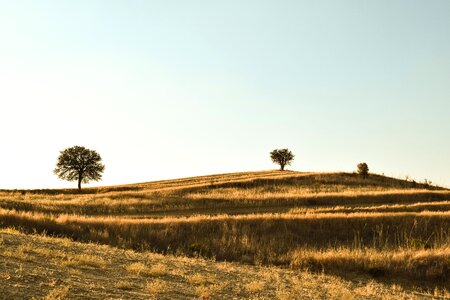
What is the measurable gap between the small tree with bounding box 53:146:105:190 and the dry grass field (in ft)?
119

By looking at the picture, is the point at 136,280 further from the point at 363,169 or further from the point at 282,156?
the point at 282,156


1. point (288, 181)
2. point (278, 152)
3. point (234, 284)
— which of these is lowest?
point (234, 284)

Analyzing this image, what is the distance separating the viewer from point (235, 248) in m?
24.1

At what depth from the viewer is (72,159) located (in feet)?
274

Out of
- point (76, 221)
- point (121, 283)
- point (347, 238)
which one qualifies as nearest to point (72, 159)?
point (76, 221)

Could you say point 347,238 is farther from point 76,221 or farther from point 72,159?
point 72,159

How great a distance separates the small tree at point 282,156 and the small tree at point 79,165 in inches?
1556

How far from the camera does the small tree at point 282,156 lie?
10581 cm

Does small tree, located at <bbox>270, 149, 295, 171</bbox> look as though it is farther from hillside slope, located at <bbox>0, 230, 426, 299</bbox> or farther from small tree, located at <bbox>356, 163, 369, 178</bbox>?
hillside slope, located at <bbox>0, 230, 426, 299</bbox>

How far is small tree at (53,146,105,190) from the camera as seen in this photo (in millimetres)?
83688

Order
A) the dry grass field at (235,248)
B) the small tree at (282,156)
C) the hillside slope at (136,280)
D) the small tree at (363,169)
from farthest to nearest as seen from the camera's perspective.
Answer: the small tree at (282,156), the small tree at (363,169), the dry grass field at (235,248), the hillside slope at (136,280)

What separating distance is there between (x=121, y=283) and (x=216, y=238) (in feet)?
52.5

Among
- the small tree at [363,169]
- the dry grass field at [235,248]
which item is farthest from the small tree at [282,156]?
the dry grass field at [235,248]

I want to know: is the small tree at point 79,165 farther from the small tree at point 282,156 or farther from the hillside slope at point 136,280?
the hillside slope at point 136,280
